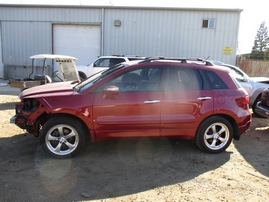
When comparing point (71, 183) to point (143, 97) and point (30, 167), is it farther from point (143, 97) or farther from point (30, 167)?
point (143, 97)

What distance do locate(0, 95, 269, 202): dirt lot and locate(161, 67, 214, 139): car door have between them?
549 millimetres

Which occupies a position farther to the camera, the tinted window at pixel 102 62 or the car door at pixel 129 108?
the tinted window at pixel 102 62

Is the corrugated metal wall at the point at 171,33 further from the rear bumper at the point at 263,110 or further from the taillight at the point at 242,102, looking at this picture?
the taillight at the point at 242,102

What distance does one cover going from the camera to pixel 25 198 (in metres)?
2.98

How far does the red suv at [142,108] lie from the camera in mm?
3984

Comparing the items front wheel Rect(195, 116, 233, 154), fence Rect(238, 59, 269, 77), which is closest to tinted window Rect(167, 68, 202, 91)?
front wheel Rect(195, 116, 233, 154)

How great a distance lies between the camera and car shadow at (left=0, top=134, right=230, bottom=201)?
322 centimetres

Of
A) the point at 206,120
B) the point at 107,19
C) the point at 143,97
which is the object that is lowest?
the point at 206,120

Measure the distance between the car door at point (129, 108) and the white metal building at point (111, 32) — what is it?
11217 mm

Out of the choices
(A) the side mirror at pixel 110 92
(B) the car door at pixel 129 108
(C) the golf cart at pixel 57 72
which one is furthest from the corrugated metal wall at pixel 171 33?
(A) the side mirror at pixel 110 92

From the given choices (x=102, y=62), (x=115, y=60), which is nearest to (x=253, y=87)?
(x=115, y=60)

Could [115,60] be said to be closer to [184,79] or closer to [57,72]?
[57,72]

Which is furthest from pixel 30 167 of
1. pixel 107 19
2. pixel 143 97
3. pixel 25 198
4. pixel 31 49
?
pixel 31 49

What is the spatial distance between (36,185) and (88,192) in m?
0.74
